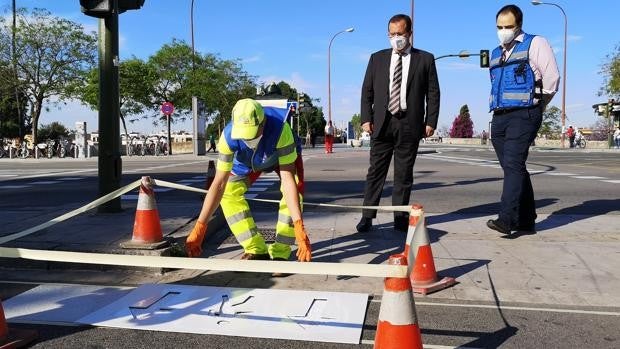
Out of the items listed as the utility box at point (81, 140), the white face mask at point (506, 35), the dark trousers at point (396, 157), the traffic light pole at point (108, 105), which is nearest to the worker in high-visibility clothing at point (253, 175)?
the dark trousers at point (396, 157)

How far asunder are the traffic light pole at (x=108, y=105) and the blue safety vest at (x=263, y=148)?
286 cm

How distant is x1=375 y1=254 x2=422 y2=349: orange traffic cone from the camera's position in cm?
268

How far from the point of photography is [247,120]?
427 cm

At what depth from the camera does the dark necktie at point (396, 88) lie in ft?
19.6

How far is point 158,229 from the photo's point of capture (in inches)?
211

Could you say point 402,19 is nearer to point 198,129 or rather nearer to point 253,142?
point 253,142

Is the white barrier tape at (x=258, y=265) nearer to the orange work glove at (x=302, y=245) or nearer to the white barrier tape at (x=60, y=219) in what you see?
the white barrier tape at (x=60, y=219)

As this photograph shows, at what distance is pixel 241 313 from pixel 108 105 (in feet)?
14.0

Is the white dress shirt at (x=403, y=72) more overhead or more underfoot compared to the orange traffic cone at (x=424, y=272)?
more overhead

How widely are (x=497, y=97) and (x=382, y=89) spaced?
1265 mm

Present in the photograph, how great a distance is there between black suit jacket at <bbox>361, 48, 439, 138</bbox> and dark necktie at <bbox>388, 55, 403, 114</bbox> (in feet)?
0.18

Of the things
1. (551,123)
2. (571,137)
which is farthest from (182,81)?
(551,123)

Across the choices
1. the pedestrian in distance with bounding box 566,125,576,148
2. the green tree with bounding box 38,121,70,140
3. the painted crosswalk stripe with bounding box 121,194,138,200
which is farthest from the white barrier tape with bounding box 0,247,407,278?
the green tree with bounding box 38,121,70,140

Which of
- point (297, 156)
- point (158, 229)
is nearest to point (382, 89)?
point (297, 156)
